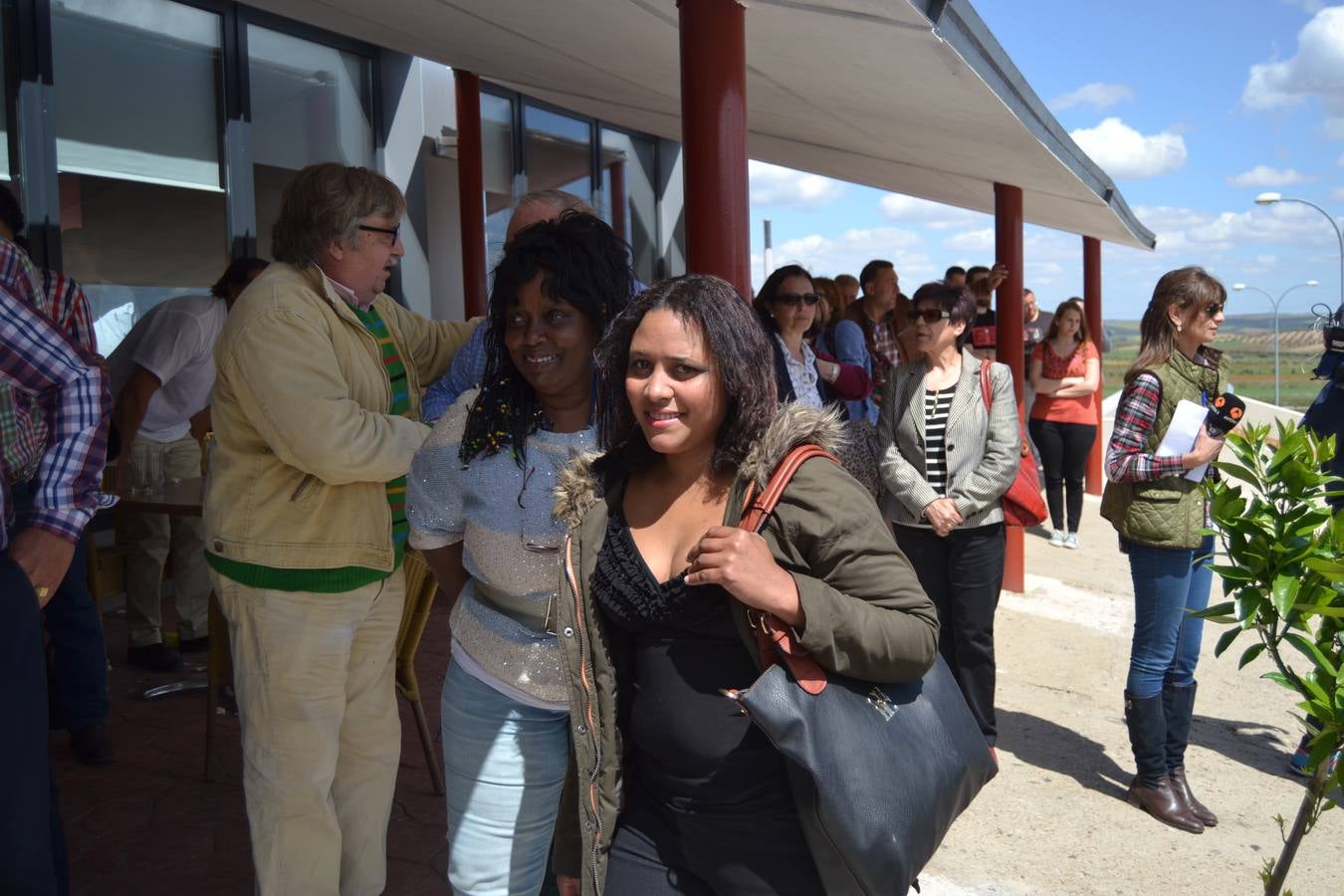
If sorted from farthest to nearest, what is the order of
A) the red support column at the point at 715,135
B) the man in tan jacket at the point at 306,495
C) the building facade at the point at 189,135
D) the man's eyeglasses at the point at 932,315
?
the building facade at the point at 189,135 → the man's eyeglasses at the point at 932,315 → the red support column at the point at 715,135 → the man in tan jacket at the point at 306,495

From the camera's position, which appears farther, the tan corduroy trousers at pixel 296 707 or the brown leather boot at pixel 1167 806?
the brown leather boot at pixel 1167 806

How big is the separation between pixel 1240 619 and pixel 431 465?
1.71 m

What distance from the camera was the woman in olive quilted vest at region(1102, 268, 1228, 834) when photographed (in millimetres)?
4004

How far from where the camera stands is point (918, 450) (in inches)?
180

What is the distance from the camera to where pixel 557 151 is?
34.3 feet

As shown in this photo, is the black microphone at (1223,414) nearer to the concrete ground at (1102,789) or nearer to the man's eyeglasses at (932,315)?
the man's eyeglasses at (932,315)

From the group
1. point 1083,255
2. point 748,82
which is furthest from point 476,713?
point 1083,255

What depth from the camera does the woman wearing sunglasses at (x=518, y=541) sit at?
7.10ft

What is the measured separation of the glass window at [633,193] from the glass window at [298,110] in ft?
11.5

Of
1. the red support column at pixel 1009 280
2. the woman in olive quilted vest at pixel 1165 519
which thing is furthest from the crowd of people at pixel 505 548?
the red support column at pixel 1009 280

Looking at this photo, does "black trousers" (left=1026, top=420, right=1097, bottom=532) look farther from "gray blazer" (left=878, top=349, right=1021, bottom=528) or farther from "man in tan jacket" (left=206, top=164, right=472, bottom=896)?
"man in tan jacket" (left=206, top=164, right=472, bottom=896)

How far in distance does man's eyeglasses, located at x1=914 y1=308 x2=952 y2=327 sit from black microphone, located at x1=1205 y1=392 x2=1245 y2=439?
1.06 meters

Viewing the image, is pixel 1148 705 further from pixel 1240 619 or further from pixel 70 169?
pixel 70 169

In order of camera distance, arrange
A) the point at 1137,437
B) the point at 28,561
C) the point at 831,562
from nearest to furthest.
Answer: the point at 831,562 → the point at 28,561 → the point at 1137,437
